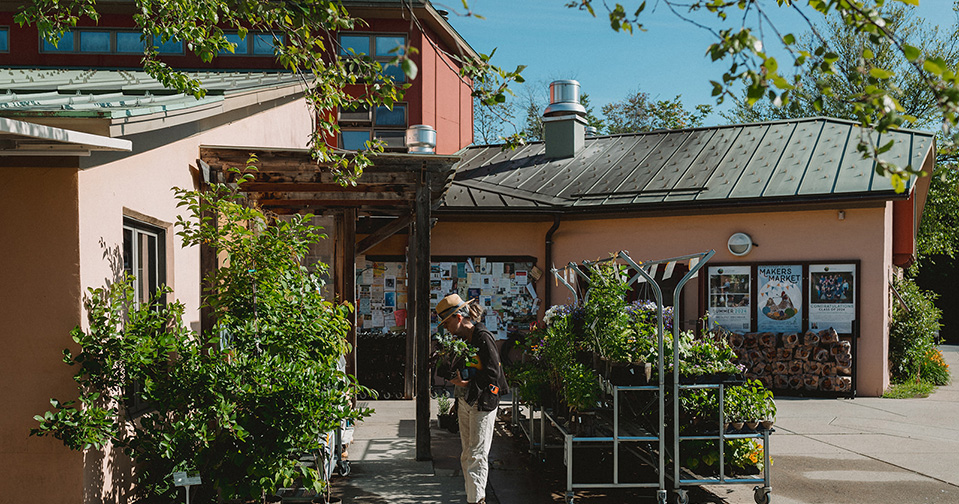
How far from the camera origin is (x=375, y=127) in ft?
57.7

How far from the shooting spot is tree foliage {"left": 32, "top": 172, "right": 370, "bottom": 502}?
193 inches

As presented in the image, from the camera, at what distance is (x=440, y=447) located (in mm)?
8148

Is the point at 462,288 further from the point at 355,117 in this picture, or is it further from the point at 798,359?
the point at 355,117

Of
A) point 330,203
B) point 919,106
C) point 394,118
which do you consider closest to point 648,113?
point 919,106

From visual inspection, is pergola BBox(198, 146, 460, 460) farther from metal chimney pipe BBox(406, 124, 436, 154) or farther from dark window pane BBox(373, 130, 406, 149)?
dark window pane BBox(373, 130, 406, 149)

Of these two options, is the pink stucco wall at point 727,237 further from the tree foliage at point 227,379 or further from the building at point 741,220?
the tree foliage at point 227,379

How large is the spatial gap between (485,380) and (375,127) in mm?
12687

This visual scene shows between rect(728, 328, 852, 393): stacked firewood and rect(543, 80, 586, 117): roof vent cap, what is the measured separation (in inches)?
230

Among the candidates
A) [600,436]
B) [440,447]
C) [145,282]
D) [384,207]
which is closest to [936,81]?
[600,436]

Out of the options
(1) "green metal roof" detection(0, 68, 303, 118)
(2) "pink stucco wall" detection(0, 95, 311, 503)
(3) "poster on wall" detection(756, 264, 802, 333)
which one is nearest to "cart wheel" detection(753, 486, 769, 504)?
(2) "pink stucco wall" detection(0, 95, 311, 503)

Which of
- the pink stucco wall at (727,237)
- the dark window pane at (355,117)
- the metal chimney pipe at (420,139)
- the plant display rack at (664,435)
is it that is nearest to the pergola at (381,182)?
the plant display rack at (664,435)

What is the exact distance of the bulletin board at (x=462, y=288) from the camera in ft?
41.0

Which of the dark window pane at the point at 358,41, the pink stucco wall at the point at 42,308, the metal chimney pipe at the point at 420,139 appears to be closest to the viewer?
the pink stucco wall at the point at 42,308

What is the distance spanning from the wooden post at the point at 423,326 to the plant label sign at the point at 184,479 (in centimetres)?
269
